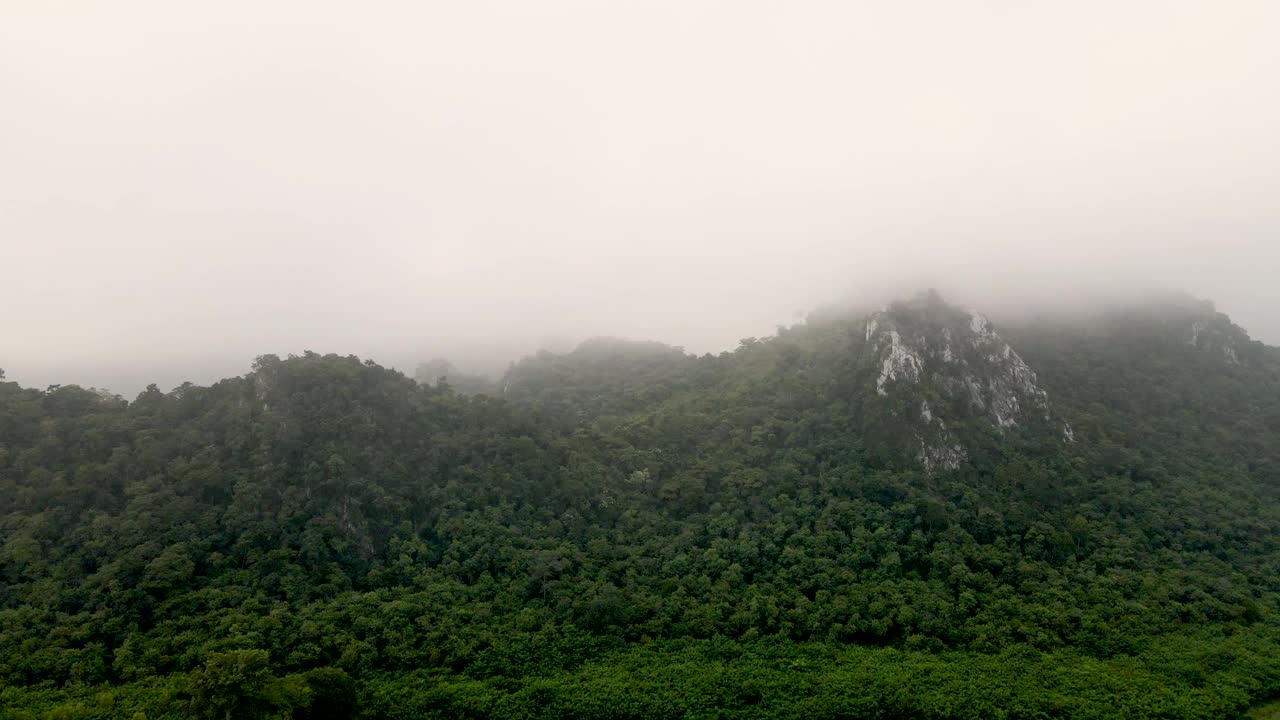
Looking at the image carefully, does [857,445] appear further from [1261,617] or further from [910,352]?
[1261,617]

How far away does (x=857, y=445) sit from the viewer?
68000 mm

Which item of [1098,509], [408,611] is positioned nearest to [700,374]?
[1098,509]

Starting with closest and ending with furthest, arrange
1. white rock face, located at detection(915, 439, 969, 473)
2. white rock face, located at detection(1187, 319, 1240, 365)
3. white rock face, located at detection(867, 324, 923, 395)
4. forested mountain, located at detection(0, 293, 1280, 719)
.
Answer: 1. forested mountain, located at detection(0, 293, 1280, 719)
2. white rock face, located at detection(915, 439, 969, 473)
3. white rock face, located at detection(867, 324, 923, 395)
4. white rock face, located at detection(1187, 319, 1240, 365)

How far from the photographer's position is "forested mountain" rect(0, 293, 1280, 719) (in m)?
37.5

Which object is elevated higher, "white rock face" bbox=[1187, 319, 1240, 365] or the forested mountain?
"white rock face" bbox=[1187, 319, 1240, 365]

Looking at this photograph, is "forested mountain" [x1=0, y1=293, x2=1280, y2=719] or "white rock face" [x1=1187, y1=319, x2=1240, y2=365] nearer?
"forested mountain" [x1=0, y1=293, x2=1280, y2=719]

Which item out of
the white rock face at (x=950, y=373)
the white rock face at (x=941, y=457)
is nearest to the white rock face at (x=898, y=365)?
the white rock face at (x=950, y=373)

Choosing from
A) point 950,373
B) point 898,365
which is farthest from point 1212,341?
point 898,365

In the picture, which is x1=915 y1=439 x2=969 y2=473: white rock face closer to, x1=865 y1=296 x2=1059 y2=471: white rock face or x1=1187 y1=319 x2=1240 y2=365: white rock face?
x1=865 y1=296 x2=1059 y2=471: white rock face

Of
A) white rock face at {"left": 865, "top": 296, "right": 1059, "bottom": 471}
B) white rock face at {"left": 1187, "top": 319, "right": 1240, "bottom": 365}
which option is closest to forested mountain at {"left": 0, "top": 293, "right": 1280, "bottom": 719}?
white rock face at {"left": 865, "top": 296, "right": 1059, "bottom": 471}

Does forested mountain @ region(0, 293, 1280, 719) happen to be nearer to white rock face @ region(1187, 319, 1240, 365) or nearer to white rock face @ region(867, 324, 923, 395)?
white rock face @ region(867, 324, 923, 395)

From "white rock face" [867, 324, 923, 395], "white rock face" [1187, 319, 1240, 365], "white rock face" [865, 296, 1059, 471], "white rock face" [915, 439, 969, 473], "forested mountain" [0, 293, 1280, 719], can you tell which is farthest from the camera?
"white rock face" [1187, 319, 1240, 365]

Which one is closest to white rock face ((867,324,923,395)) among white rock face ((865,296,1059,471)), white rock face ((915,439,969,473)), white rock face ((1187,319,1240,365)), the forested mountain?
white rock face ((865,296,1059,471))

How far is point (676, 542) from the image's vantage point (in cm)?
5675
